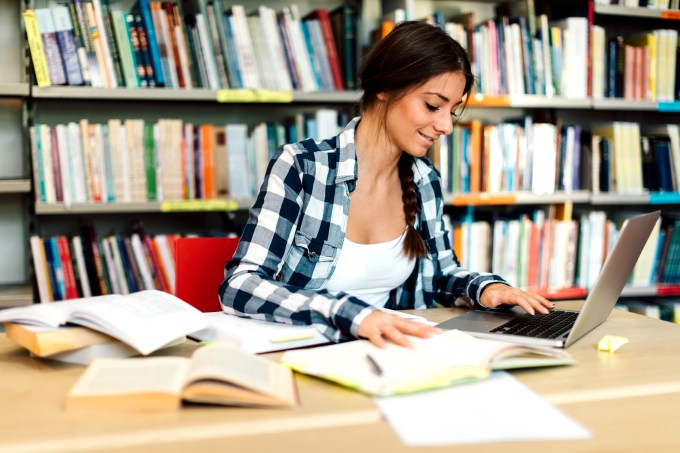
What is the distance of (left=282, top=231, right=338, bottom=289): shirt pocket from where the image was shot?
152 cm

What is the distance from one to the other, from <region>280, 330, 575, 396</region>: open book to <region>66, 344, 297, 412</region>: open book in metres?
0.08

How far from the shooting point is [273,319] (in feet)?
4.02

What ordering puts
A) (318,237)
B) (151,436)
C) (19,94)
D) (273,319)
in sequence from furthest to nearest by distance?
(19,94)
(318,237)
(273,319)
(151,436)

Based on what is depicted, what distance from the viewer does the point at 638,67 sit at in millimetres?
2871

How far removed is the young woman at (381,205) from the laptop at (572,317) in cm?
6

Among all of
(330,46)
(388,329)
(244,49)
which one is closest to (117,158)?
(244,49)

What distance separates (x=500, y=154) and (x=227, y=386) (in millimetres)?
2047

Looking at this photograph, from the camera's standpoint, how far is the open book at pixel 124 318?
3.32 feet

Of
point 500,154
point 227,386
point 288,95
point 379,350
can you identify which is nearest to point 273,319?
point 379,350

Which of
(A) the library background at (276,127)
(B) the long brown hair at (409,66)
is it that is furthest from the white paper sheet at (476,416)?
(A) the library background at (276,127)

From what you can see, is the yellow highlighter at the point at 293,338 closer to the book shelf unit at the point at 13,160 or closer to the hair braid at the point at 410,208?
the hair braid at the point at 410,208

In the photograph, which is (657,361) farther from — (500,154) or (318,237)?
(500,154)

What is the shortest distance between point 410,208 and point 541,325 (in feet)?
1.65

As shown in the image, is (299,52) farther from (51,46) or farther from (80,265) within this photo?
(80,265)
